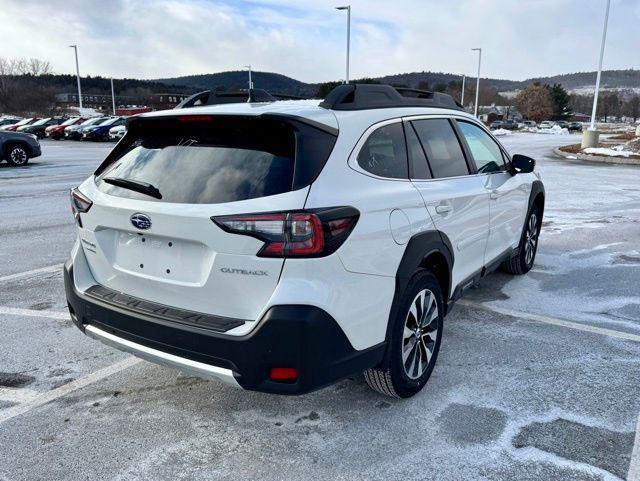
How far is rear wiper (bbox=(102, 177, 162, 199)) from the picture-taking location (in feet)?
9.26

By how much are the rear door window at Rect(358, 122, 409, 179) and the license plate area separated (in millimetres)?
966

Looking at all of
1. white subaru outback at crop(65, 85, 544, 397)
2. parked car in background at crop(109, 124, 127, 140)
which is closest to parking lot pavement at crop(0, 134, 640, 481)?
white subaru outback at crop(65, 85, 544, 397)

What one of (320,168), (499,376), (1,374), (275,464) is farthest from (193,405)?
(499,376)

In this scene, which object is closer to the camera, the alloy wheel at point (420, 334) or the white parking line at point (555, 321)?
the alloy wheel at point (420, 334)

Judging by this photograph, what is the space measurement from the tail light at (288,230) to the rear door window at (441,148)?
1.37m

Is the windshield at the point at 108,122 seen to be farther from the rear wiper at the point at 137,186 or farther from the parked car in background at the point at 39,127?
the rear wiper at the point at 137,186

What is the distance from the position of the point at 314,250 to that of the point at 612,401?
220 centimetres

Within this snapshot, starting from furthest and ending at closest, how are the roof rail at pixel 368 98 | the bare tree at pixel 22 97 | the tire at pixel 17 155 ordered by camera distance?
the bare tree at pixel 22 97, the tire at pixel 17 155, the roof rail at pixel 368 98

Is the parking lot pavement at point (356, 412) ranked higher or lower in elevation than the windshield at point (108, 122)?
lower

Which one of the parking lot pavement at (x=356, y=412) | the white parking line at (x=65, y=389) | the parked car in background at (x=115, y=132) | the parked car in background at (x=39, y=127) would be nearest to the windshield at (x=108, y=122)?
the parked car in background at (x=115, y=132)

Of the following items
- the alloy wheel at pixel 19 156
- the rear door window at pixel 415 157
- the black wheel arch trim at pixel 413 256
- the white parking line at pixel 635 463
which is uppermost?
the rear door window at pixel 415 157

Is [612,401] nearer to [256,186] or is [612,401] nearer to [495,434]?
[495,434]

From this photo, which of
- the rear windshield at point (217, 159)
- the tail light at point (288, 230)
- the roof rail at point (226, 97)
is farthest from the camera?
the roof rail at point (226, 97)

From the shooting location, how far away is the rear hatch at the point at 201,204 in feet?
8.25
